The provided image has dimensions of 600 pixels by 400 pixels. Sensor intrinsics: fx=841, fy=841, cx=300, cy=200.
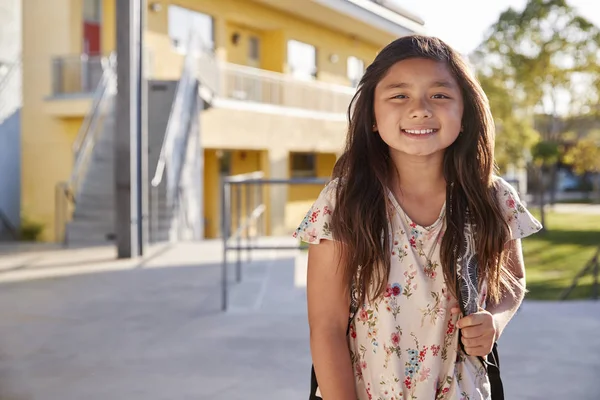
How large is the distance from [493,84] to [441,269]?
18.8m

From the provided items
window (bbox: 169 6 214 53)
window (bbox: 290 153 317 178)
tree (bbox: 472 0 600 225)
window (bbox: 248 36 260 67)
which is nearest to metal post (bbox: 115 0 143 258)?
window (bbox: 169 6 214 53)

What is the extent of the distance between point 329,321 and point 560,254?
1477cm

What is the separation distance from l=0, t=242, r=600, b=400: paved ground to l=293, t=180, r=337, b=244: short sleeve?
1.78 m

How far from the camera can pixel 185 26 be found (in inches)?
563

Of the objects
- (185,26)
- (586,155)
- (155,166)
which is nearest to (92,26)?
(185,26)

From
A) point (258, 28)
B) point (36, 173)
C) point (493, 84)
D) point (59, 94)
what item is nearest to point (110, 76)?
point (59, 94)

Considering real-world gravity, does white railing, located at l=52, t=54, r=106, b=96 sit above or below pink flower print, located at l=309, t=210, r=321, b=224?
above

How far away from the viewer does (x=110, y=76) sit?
11812 millimetres

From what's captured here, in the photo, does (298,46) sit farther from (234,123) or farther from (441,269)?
(441,269)

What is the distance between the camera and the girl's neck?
1673 mm

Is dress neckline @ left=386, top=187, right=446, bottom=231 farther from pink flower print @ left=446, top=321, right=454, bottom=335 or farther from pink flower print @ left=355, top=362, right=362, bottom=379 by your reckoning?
pink flower print @ left=355, top=362, right=362, bottom=379

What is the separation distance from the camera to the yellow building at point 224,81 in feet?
41.7

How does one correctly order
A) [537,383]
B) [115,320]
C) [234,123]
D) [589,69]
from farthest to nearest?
[589,69] < [234,123] < [115,320] < [537,383]

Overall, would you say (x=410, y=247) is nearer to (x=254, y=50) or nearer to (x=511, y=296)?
(x=511, y=296)
